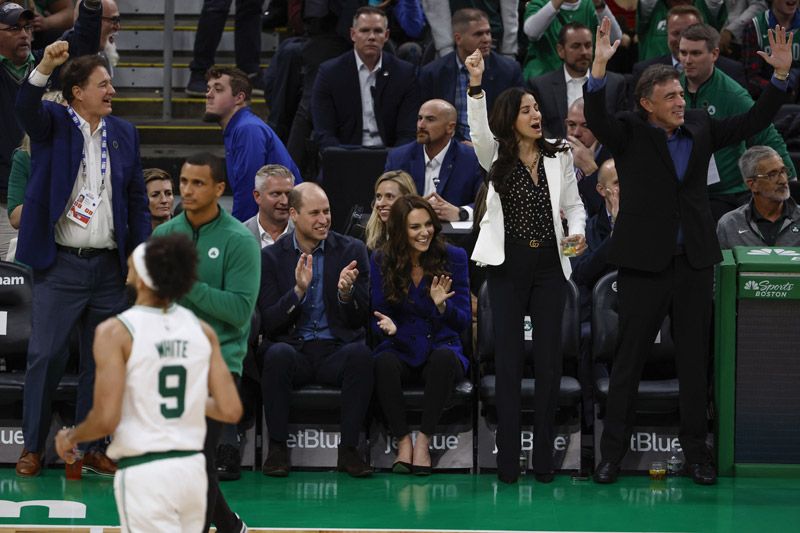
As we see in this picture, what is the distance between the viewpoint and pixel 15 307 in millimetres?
7859

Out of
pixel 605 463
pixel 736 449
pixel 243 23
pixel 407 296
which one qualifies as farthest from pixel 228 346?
pixel 243 23

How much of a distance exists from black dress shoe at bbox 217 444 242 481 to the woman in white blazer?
1.39m

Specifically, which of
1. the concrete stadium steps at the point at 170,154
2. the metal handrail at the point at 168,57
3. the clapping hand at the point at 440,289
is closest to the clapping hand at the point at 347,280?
the clapping hand at the point at 440,289

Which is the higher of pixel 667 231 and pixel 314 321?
pixel 667 231

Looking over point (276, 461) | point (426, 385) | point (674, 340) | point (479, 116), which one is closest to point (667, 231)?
point (674, 340)

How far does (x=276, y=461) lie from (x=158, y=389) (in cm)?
295

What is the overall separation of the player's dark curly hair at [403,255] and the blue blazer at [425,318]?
0.05 m

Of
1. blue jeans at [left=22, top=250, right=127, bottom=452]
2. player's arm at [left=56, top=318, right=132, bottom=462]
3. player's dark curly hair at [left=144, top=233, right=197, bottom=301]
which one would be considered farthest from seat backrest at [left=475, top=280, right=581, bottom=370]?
player's arm at [left=56, top=318, right=132, bottom=462]

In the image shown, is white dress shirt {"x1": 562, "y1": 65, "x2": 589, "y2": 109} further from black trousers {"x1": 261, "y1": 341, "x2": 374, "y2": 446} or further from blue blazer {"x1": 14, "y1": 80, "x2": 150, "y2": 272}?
blue blazer {"x1": 14, "y1": 80, "x2": 150, "y2": 272}

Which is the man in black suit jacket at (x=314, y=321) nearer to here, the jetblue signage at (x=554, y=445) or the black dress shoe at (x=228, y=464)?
the black dress shoe at (x=228, y=464)

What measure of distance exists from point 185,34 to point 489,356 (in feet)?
18.7

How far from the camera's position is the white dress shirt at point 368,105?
31.9 feet

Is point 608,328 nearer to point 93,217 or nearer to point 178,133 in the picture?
point 93,217

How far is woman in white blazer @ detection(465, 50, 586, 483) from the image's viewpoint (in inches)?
279
